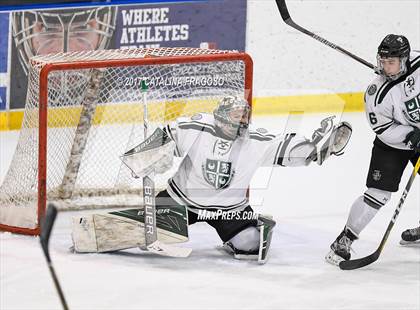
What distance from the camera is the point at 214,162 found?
15.4 feet

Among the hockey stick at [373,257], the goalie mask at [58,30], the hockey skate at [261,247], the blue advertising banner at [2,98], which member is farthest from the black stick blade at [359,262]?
the blue advertising banner at [2,98]

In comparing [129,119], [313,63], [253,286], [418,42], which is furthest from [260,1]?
[253,286]

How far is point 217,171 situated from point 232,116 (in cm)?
23

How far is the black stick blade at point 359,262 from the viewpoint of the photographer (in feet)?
15.5

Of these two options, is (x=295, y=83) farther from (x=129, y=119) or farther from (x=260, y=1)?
(x=129, y=119)

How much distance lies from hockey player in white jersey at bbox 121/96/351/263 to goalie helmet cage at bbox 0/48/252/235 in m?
0.49

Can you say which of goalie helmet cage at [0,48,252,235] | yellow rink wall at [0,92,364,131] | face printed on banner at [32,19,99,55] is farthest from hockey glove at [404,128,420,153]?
face printed on banner at [32,19,99,55]

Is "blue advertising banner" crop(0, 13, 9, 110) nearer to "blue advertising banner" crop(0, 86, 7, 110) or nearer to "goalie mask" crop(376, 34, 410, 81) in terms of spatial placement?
"blue advertising banner" crop(0, 86, 7, 110)

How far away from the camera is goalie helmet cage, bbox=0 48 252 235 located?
509 cm

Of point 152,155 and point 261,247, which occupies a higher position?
point 152,155

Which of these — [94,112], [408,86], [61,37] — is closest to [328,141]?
[408,86]

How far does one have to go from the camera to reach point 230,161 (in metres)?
4.72

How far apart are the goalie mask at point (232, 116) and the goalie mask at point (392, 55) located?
0.55 m

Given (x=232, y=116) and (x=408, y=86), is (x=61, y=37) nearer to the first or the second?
(x=232, y=116)
